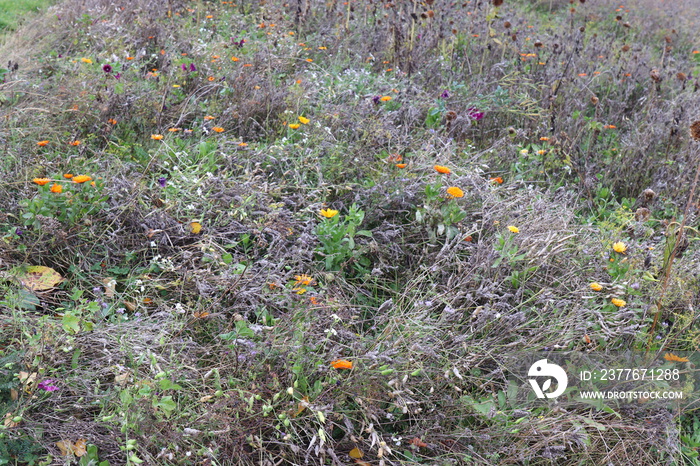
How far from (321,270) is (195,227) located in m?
0.63

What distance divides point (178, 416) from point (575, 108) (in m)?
3.98

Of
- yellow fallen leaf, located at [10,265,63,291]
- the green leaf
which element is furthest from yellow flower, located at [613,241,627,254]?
yellow fallen leaf, located at [10,265,63,291]

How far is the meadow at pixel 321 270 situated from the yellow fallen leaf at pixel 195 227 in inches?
0.4

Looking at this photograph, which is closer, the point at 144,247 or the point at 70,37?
the point at 144,247

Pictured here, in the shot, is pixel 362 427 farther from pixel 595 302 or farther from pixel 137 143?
pixel 137 143

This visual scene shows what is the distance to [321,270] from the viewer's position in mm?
2646

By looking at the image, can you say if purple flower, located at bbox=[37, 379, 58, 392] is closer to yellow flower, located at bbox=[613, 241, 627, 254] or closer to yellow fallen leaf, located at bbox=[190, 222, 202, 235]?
yellow fallen leaf, located at bbox=[190, 222, 202, 235]

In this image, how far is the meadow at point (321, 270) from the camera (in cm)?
196

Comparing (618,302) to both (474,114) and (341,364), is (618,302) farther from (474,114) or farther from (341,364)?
(474,114)

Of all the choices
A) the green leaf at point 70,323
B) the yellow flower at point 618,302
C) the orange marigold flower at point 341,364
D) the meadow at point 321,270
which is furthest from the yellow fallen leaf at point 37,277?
the yellow flower at point 618,302

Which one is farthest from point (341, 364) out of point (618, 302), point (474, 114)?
point (474, 114)

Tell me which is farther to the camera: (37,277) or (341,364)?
(37,277)

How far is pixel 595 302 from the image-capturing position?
2.54 meters

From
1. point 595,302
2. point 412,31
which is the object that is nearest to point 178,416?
point 595,302
